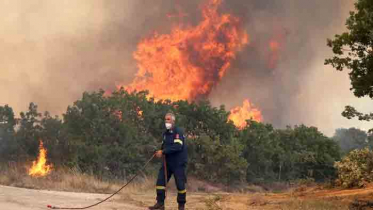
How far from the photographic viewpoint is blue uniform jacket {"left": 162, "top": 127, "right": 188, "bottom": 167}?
8.01 m

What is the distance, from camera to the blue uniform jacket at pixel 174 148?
8.01 metres

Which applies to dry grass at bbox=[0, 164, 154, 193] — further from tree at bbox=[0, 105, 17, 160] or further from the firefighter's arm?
tree at bbox=[0, 105, 17, 160]

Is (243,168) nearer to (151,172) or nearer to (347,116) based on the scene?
(151,172)

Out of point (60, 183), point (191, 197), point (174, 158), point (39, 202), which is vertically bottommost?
point (191, 197)

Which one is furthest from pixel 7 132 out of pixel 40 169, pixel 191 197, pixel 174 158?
pixel 174 158

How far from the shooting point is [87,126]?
32.5 metres

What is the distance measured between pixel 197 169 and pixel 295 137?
1305 cm

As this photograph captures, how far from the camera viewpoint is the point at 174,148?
26.2 feet

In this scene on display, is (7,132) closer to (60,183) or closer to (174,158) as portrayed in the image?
(60,183)

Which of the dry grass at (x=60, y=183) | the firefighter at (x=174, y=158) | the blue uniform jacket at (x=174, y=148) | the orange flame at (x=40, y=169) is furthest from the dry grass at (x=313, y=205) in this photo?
the orange flame at (x=40, y=169)

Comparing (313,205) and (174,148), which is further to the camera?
(313,205)

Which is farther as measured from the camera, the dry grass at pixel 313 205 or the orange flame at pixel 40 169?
the orange flame at pixel 40 169

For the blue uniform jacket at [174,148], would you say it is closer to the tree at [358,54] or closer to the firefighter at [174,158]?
the firefighter at [174,158]

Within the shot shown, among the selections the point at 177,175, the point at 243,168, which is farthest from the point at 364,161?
the point at 243,168
